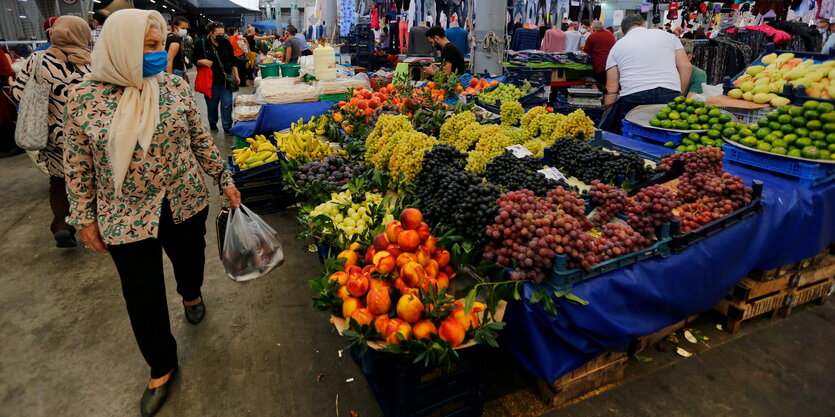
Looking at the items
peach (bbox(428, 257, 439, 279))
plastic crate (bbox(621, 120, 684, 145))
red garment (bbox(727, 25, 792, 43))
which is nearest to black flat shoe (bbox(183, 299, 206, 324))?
peach (bbox(428, 257, 439, 279))

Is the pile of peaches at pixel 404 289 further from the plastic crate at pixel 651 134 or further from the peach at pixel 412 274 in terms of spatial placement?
the plastic crate at pixel 651 134

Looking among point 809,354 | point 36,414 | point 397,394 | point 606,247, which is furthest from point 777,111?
point 36,414

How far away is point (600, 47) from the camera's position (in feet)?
24.0

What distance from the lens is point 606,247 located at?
2.16m

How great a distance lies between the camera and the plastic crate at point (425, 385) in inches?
76.4

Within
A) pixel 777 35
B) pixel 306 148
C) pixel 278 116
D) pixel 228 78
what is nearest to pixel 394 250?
pixel 306 148

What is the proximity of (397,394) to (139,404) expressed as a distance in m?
1.57

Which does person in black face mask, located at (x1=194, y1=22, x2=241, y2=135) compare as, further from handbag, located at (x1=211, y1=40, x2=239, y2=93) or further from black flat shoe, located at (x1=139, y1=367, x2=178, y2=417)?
black flat shoe, located at (x1=139, y1=367, x2=178, y2=417)

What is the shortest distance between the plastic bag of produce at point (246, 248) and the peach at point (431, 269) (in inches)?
37.8

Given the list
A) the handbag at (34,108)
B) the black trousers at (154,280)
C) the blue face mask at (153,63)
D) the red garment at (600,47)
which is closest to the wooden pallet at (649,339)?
the black trousers at (154,280)

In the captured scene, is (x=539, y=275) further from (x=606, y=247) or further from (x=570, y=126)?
(x=570, y=126)

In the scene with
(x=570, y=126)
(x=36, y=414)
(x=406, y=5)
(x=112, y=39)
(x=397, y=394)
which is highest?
(x=406, y=5)

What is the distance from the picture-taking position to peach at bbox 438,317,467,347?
6.18ft

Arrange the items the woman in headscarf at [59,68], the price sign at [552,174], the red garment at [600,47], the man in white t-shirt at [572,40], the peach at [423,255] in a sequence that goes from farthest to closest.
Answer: the man in white t-shirt at [572,40] < the red garment at [600,47] < the woman in headscarf at [59,68] < the price sign at [552,174] < the peach at [423,255]
